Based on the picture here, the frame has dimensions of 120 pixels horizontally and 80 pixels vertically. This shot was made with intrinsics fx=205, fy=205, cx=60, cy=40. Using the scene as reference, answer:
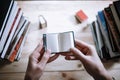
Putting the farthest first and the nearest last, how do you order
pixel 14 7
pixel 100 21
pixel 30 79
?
1. pixel 100 21
2. pixel 14 7
3. pixel 30 79

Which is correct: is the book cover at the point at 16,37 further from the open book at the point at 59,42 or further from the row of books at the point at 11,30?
the open book at the point at 59,42

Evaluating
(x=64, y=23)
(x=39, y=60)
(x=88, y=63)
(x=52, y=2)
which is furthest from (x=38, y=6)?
(x=88, y=63)

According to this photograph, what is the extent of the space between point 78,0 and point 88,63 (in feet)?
1.63

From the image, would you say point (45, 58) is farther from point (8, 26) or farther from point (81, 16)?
point (81, 16)

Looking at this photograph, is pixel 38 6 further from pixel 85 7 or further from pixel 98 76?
pixel 98 76

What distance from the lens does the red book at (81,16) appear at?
3.70 feet

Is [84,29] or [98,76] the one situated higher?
[84,29]

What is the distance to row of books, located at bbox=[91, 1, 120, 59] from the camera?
100 centimetres

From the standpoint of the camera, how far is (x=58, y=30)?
1106mm

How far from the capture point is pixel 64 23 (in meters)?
1.13

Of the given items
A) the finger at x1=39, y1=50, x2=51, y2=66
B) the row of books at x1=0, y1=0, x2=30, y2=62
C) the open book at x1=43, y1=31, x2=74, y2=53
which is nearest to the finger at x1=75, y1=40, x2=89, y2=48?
the open book at x1=43, y1=31, x2=74, y2=53

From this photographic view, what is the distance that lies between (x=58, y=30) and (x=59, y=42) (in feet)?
0.70

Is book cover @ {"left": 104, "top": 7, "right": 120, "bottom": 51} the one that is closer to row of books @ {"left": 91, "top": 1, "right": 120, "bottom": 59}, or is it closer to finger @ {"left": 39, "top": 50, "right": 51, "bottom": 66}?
row of books @ {"left": 91, "top": 1, "right": 120, "bottom": 59}

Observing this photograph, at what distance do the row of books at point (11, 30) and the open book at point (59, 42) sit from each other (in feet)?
0.57
